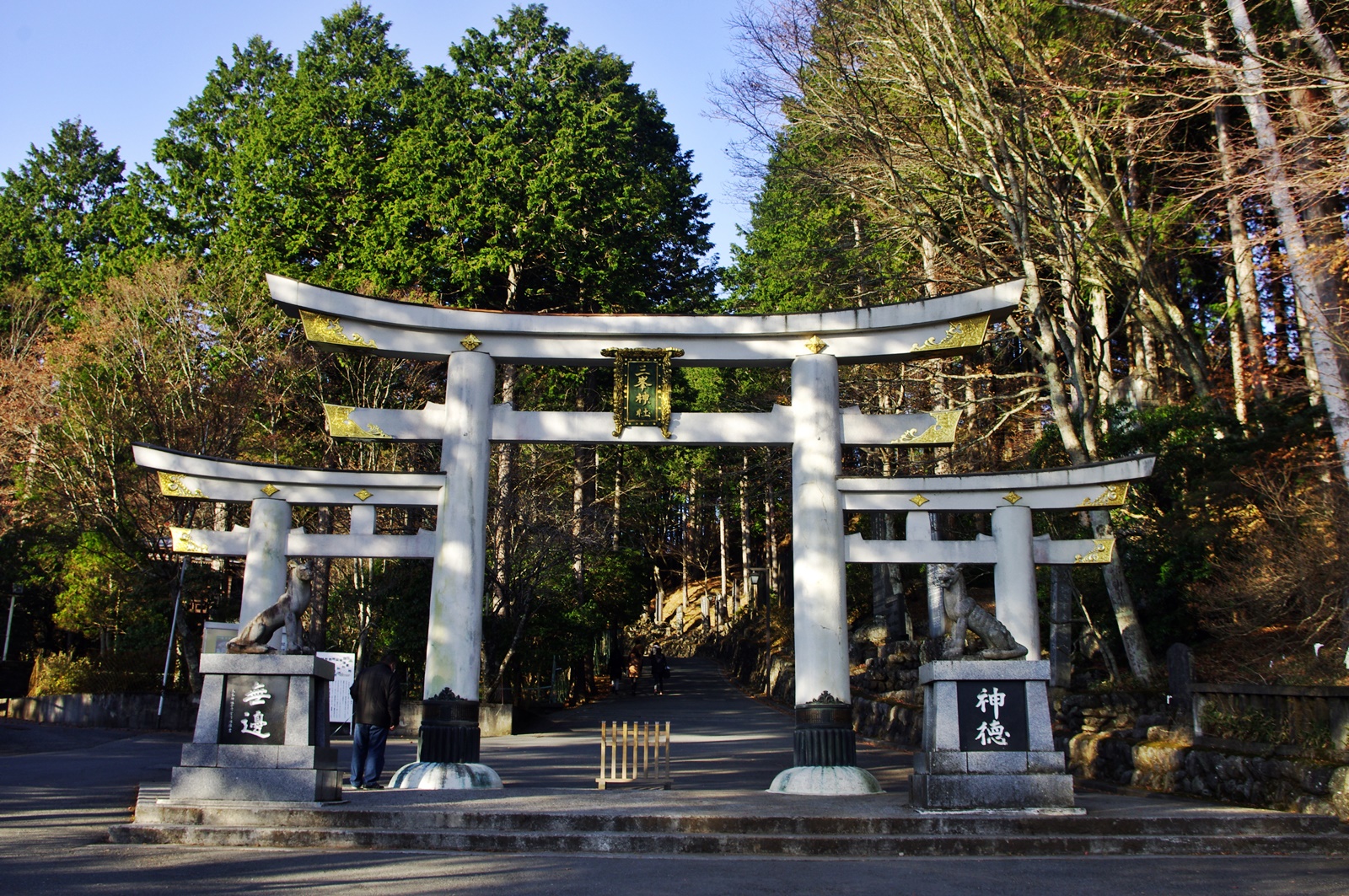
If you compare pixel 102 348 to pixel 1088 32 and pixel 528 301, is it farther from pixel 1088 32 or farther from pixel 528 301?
pixel 1088 32

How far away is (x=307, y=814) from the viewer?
322 inches

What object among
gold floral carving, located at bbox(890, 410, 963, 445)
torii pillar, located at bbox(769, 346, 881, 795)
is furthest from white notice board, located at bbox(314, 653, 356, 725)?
gold floral carving, located at bbox(890, 410, 963, 445)

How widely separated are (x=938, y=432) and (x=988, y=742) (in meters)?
3.93

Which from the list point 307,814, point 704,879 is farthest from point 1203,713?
point 307,814

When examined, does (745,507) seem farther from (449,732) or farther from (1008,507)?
(449,732)

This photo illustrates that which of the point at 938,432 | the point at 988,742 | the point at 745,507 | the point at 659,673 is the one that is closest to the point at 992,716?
the point at 988,742

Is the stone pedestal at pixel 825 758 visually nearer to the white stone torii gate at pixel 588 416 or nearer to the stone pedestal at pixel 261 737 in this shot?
the white stone torii gate at pixel 588 416

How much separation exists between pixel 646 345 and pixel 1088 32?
1025 cm

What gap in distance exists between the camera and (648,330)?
11.9 m

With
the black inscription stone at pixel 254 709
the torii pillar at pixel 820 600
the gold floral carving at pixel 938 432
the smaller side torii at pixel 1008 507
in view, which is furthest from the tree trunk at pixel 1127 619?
the black inscription stone at pixel 254 709

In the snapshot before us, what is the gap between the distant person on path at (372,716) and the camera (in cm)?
1084

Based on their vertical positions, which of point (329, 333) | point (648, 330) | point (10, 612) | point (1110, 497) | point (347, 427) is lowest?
point (10, 612)

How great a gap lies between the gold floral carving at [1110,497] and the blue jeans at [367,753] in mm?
8095

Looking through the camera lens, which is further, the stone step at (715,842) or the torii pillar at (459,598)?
the torii pillar at (459,598)
